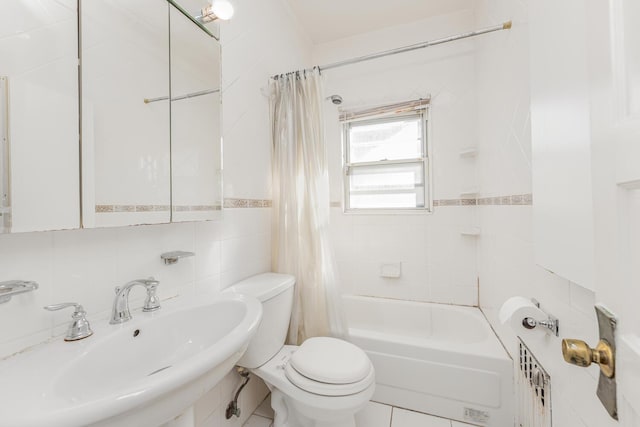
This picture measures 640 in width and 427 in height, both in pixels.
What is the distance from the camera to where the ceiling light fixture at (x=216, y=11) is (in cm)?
108

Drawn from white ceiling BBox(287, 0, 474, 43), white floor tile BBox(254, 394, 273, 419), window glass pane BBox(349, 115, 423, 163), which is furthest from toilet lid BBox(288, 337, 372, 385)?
white ceiling BBox(287, 0, 474, 43)

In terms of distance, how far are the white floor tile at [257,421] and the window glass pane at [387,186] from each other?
1.55m

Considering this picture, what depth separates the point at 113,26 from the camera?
0.83 m

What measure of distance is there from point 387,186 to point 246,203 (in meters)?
1.20

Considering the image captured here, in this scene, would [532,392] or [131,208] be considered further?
[532,392]

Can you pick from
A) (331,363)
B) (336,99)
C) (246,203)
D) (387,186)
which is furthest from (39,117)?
(387,186)

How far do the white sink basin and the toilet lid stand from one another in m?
0.42

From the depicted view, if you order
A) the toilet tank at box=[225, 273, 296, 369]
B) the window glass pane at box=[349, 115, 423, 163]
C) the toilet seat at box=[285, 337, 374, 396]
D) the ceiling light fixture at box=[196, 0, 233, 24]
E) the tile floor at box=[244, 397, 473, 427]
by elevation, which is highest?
the ceiling light fixture at box=[196, 0, 233, 24]

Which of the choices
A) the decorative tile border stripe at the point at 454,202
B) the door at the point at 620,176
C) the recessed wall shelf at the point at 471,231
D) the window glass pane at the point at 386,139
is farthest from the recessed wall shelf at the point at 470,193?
the door at the point at 620,176

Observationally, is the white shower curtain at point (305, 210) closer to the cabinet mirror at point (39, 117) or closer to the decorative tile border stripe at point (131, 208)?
the decorative tile border stripe at point (131, 208)

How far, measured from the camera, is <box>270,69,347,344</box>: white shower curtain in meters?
1.49

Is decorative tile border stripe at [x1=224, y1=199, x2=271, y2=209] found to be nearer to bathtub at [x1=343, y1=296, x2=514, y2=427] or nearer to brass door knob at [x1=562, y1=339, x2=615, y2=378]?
bathtub at [x1=343, y1=296, x2=514, y2=427]

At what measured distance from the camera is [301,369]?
1123 millimetres

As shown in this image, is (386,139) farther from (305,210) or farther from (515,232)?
(515,232)
